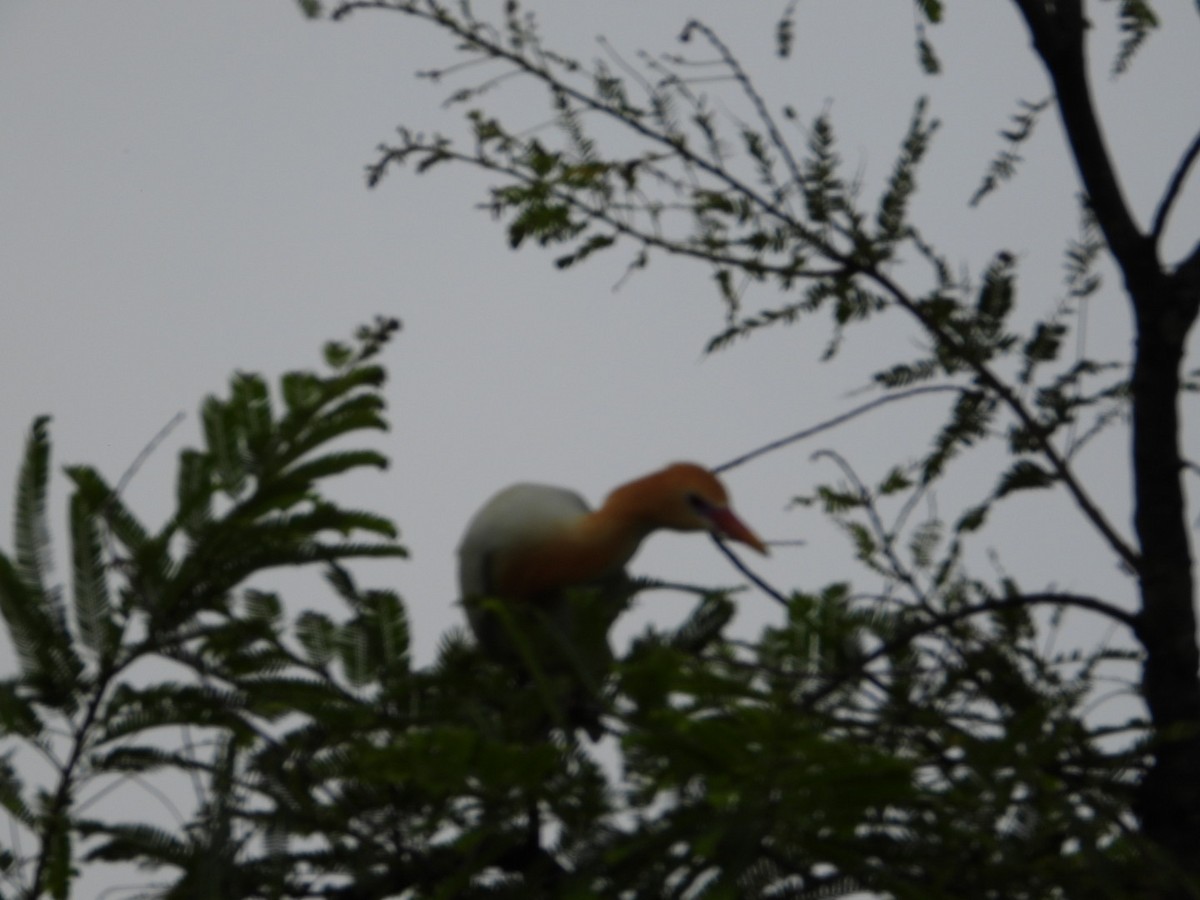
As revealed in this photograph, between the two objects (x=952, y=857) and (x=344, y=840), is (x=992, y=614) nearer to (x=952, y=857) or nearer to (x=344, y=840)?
(x=952, y=857)

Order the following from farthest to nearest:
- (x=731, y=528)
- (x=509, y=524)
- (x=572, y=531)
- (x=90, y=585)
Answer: (x=509, y=524)
(x=572, y=531)
(x=731, y=528)
(x=90, y=585)

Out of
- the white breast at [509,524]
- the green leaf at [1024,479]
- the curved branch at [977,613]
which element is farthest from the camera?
the white breast at [509,524]

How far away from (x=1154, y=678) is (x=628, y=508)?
4.55ft

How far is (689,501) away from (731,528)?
0.40 feet

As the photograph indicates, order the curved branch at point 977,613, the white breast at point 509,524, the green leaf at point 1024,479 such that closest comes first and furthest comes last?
1. the curved branch at point 977,613
2. the green leaf at point 1024,479
3. the white breast at point 509,524

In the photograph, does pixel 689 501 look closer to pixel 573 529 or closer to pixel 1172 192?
pixel 573 529

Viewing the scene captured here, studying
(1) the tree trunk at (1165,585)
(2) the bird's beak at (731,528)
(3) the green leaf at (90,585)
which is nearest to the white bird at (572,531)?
(2) the bird's beak at (731,528)

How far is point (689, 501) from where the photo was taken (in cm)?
397

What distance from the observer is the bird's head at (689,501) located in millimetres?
3957

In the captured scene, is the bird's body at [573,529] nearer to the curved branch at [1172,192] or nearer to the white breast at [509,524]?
the white breast at [509,524]

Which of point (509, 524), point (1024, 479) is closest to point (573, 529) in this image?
point (509, 524)

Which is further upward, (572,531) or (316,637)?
(572,531)

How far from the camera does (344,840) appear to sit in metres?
2.74

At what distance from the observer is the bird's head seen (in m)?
3.96
